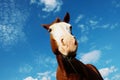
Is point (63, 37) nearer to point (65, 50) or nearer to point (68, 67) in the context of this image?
point (65, 50)

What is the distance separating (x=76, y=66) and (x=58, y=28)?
1.49 metres

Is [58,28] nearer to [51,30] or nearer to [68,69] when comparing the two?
[51,30]

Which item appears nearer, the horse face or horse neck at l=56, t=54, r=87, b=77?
the horse face

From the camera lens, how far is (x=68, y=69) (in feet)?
32.5

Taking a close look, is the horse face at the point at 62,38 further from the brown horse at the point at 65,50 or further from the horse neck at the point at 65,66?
the horse neck at the point at 65,66

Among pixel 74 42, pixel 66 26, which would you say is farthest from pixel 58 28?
pixel 74 42

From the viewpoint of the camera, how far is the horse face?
859 centimetres

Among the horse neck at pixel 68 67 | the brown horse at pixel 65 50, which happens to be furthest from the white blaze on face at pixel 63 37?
the horse neck at pixel 68 67

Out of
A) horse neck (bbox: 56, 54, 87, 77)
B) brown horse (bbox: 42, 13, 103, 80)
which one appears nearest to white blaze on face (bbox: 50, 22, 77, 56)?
brown horse (bbox: 42, 13, 103, 80)

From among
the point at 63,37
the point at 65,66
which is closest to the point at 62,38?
the point at 63,37

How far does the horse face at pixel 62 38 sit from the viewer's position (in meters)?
8.59

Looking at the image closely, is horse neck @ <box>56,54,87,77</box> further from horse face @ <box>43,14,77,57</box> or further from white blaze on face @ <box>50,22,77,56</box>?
white blaze on face @ <box>50,22,77,56</box>

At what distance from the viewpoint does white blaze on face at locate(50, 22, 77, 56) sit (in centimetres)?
857

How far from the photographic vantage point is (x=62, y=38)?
29.2ft
